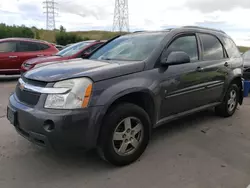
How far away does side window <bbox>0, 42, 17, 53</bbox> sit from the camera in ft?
32.1

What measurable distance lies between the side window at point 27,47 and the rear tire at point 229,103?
730cm

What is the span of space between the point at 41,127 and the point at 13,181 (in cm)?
68

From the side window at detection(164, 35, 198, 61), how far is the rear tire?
1.29 m

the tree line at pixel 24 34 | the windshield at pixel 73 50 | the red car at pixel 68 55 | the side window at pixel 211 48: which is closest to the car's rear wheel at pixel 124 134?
the side window at pixel 211 48

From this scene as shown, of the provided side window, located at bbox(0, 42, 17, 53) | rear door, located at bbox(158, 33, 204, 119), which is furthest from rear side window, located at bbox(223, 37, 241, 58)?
side window, located at bbox(0, 42, 17, 53)


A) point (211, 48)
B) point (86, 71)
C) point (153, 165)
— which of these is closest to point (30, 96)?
point (86, 71)

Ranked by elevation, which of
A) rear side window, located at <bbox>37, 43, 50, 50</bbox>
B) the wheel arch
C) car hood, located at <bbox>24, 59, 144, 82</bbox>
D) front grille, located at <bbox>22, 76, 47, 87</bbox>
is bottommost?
the wheel arch

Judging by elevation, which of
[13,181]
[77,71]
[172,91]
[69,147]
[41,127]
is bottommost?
[13,181]

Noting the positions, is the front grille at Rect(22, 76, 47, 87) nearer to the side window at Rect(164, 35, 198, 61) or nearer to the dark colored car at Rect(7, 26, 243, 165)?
the dark colored car at Rect(7, 26, 243, 165)

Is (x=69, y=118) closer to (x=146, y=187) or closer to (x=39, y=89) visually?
(x=39, y=89)

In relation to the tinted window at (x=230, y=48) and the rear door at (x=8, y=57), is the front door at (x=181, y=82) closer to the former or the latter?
the tinted window at (x=230, y=48)

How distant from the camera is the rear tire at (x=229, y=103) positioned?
17.4ft

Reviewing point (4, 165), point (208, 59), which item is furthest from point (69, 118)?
point (208, 59)

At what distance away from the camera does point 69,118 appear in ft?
9.50
